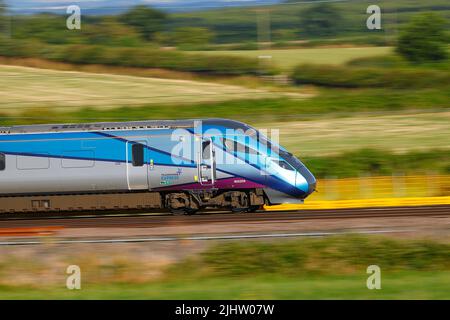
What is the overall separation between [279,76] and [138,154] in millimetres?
28786

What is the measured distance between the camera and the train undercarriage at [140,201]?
2408cm

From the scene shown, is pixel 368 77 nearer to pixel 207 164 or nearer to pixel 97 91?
pixel 97 91

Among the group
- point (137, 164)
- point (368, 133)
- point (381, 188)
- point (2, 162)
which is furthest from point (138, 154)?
point (368, 133)

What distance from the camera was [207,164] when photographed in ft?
77.2

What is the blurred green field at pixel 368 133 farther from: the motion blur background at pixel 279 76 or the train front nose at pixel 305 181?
the train front nose at pixel 305 181

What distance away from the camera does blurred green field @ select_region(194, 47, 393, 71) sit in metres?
53.5

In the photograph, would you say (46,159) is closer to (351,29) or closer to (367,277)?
(367,277)

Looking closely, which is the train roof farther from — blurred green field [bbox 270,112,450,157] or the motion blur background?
blurred green field [bbox 270,112,450,157]

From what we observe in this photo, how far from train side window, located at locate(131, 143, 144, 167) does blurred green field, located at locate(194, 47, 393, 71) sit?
2934cm

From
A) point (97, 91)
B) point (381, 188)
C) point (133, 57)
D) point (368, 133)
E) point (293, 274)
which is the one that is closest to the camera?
point (293, 274)

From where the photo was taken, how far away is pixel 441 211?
893 inches

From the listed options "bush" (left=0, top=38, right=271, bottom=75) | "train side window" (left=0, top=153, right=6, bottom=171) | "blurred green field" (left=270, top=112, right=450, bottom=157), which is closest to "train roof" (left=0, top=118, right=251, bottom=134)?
"train side window" (left=0, top=153, right=6, bottom=171)

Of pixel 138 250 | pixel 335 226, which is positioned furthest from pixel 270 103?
pixel 138 250

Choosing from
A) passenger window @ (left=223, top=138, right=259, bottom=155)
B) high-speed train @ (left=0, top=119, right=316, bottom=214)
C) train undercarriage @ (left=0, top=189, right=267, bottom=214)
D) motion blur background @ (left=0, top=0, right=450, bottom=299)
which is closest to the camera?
passenger window @ (left=223, top=138, right=259, bottom=155)
